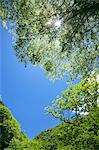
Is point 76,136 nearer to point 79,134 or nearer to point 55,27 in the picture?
point 79,134

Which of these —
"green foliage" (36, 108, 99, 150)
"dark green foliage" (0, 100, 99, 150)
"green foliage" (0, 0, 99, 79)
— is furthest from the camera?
"dark green foliage" (0, 100, 99, 150)

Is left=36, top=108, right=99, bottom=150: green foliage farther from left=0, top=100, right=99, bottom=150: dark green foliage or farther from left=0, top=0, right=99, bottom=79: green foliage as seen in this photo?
left=0, top=0, right=99, bottom=79: green foliage

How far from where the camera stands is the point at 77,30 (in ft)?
96.8

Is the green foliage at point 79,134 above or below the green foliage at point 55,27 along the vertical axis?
below

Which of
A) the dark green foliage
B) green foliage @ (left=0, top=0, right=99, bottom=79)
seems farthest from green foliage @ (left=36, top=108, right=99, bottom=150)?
green foliage @ (left=0, top=0, right=99, bottom=79)

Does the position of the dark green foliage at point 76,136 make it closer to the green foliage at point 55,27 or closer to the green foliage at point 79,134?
the green foliage at point 79,134

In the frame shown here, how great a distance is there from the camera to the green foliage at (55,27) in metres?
29.2

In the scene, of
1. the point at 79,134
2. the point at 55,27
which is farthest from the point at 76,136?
the point at 55,27

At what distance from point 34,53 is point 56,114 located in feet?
29.9

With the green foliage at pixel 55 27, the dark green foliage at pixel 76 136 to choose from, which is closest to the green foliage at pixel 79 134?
the dark green foliage at pixel 76 136

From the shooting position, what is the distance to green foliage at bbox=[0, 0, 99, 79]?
29.2m

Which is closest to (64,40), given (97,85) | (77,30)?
(77,30)

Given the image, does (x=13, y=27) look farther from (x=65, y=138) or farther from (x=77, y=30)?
(x=65, y=138)

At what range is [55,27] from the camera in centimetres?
3045
